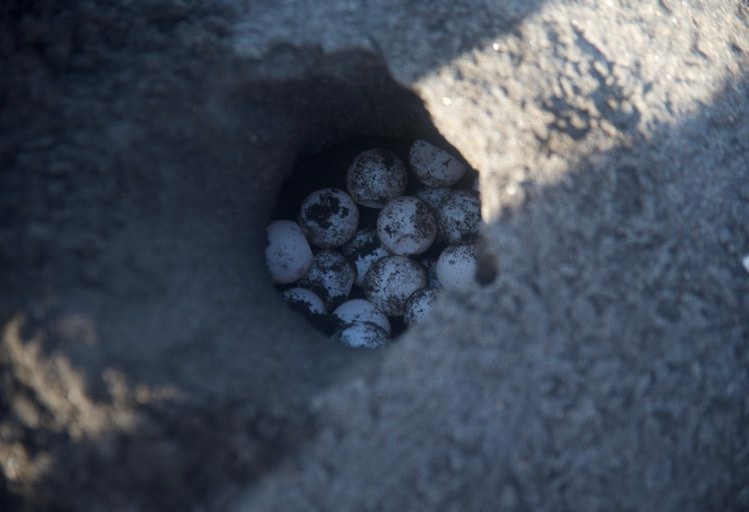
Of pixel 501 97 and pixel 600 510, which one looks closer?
pixel 600 510

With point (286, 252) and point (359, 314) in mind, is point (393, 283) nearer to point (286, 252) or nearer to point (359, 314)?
point (359, 314)

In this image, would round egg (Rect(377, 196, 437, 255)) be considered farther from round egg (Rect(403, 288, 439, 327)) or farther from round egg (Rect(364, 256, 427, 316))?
round egg (Rect(403, 288, 439, 327))

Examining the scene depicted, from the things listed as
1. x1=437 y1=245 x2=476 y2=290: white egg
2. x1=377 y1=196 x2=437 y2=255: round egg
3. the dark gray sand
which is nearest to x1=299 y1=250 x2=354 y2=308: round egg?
x1=377 y1=196 x2=437 y2=255: round egg

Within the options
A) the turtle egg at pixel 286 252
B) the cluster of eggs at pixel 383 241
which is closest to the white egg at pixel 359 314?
the cluster of eggs at pixel 383 241

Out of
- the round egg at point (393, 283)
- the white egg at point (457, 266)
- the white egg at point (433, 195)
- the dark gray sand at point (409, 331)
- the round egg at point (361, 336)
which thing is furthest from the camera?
the white egg at point (433, 195)

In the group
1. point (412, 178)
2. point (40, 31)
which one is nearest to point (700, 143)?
point (412, 178)

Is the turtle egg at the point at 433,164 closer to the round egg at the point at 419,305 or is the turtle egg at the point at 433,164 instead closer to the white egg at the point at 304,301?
the round egg at the point at 419,305

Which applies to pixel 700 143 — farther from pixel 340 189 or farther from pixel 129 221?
pixel 129 221
